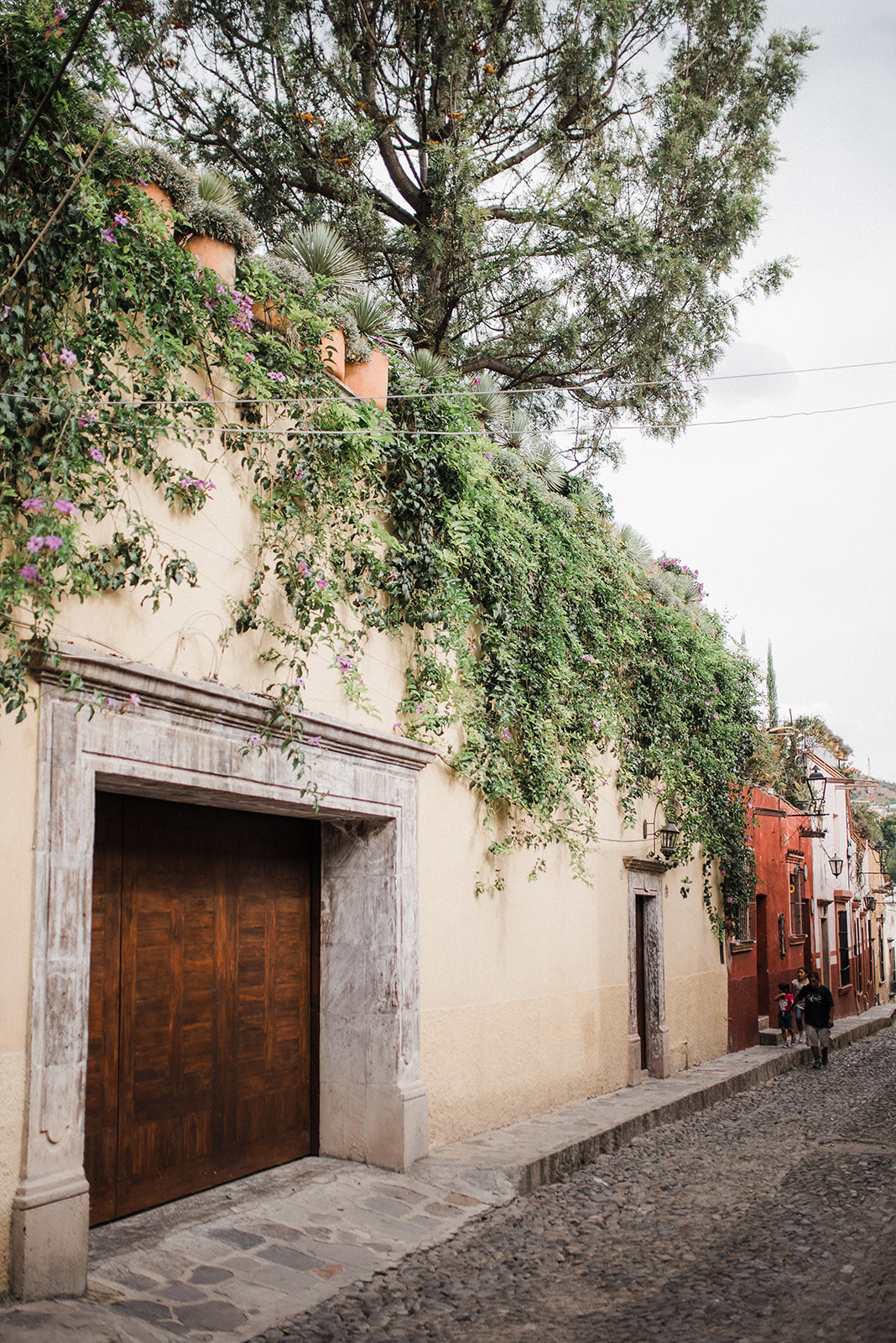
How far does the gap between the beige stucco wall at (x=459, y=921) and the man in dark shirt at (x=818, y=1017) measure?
95.2 inches

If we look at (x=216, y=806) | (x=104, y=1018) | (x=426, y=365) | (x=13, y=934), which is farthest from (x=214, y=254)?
(x=104, y=1018)

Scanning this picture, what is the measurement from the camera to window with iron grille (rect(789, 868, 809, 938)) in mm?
19625

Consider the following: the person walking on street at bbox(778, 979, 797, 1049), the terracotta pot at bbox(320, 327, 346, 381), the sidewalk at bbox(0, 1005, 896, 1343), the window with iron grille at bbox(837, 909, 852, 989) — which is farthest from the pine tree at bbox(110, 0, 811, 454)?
the window with iron grille at bbox(837, 909, 852, 989)

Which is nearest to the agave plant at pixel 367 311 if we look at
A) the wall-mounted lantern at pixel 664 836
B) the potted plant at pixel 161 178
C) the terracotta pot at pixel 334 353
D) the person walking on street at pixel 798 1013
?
the terracotta pot at pixel 334 353

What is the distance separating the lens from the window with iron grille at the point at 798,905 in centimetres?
1962

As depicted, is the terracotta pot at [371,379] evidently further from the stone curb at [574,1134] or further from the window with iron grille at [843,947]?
the window with iron grille at [843,947]

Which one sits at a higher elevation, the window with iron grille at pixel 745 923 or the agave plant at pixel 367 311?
the agave plant at pixel 367 311

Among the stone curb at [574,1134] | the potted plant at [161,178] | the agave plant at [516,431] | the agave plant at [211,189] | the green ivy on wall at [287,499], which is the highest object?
the agave plant at [516,431]

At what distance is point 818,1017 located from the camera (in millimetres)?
14469

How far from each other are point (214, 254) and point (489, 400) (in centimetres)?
367

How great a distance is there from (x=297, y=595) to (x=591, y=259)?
20.7ft

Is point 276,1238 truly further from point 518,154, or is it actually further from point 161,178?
point 518,154

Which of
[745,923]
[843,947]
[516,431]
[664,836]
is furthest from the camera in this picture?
[843,947]

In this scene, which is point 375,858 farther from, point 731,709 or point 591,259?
point 731,709
